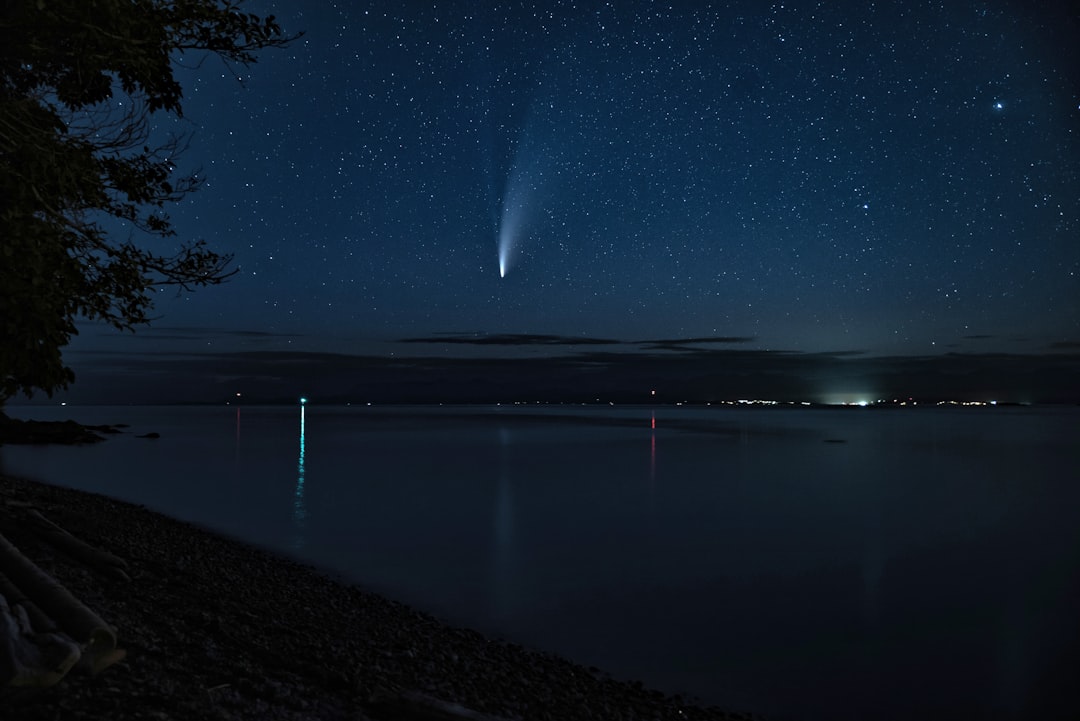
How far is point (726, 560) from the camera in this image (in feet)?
61.6

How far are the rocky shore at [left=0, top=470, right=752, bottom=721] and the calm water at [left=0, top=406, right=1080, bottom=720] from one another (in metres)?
1.84

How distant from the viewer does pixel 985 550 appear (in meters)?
20.8

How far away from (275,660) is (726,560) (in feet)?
46.1

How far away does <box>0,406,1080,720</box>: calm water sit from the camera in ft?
35.8

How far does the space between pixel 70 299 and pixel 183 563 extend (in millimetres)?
5752

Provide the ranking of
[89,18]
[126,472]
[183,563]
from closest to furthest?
1. [89,18]
2. [183,563]
3. [126,472]

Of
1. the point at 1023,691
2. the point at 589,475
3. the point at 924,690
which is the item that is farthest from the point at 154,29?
the point at 589,475

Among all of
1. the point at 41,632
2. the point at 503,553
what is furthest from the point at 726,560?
the point at 41,632

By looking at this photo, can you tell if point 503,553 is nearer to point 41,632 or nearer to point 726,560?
point 726,560

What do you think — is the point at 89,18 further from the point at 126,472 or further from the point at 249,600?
the point at 126,472

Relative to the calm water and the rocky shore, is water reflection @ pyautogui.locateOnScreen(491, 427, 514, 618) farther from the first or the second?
the rocky shore

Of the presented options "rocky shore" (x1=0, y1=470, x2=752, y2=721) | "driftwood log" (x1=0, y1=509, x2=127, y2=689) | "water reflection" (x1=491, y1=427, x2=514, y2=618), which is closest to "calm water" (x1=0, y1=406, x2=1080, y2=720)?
"water reflection" (x1=491, y1=427, x2=514, y2=618)

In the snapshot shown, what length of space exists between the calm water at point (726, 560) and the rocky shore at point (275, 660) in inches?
72.5

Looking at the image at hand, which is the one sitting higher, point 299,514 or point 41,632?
point 41,632
